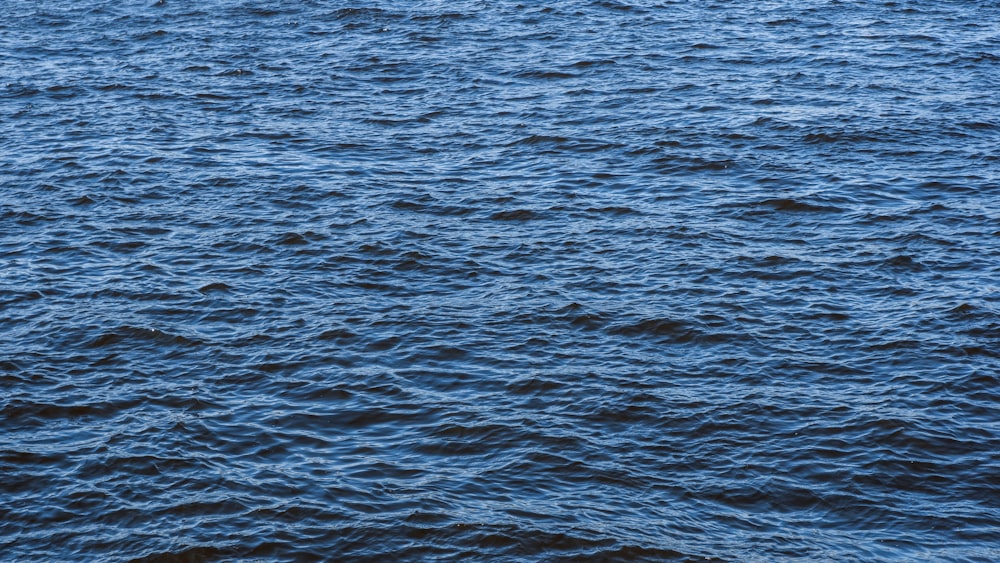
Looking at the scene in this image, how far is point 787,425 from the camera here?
23469 mm

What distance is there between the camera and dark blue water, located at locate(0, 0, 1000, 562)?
21234 millimetres

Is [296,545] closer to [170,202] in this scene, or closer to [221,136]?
[170,202]

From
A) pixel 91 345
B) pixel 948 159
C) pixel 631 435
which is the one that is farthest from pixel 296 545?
pixel 948 159

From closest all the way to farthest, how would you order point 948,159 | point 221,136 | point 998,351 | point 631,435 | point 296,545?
1. point 296,545
2. point 631,435
3. point 998,351
4. point 948,159
5. point 221,136

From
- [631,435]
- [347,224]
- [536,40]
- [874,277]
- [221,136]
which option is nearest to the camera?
[631,435]

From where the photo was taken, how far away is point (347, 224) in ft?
106

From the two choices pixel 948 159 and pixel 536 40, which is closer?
pixel 948 159

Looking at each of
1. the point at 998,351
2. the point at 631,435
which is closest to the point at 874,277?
the point at 998,351

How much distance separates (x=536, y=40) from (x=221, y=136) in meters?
14.5

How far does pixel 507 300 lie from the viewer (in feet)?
93.0

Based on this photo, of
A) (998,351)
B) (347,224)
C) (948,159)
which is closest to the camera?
(998,351)

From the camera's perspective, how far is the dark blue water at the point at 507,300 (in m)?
21.2

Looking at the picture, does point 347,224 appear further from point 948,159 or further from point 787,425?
point 948,159

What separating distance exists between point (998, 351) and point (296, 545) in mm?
14802
